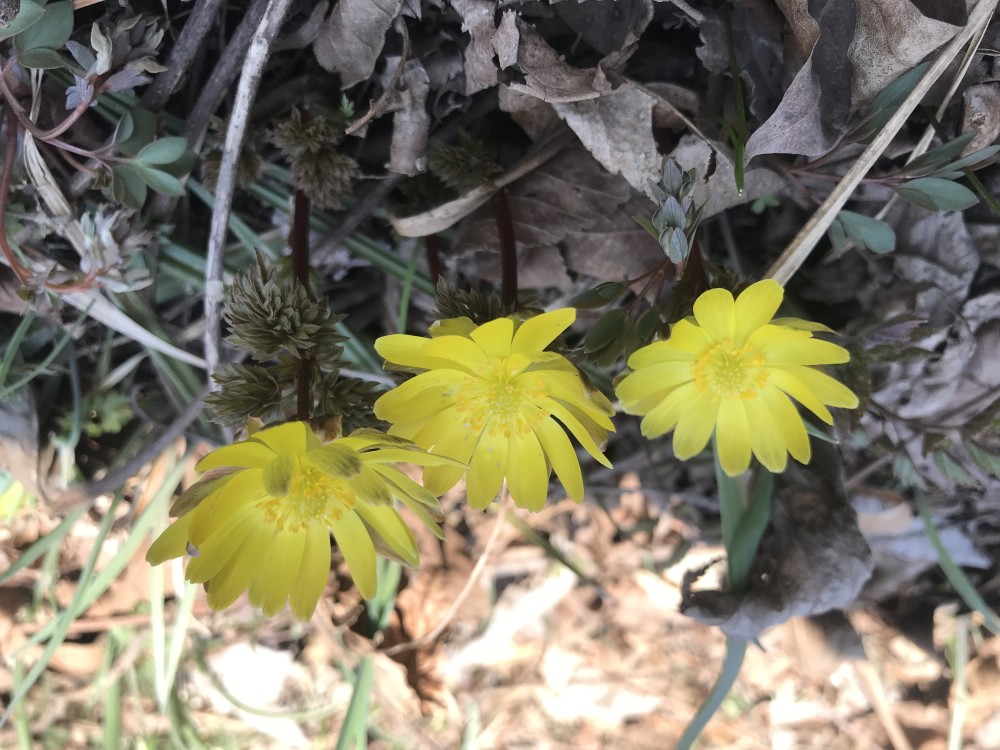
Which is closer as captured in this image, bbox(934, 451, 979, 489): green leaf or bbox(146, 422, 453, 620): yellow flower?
bbox(146, 422, 453, 620): yellow flower

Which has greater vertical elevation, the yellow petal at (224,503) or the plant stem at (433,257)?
the plant stem at (433,257)

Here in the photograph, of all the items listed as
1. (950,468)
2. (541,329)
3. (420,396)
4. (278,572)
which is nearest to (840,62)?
(541,329)

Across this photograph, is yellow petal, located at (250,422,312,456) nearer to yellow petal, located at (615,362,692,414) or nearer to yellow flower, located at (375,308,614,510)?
yellow flower, located at (375,308,614,510)

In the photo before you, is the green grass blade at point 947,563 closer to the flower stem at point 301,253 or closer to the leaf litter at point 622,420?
the leaf litter at point 622,420

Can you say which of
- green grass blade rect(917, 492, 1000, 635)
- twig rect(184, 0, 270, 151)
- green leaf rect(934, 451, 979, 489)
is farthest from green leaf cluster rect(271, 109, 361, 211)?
green grass blade rect(917, 492, 1000, 635)

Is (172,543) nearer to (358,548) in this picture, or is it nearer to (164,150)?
(358,548)

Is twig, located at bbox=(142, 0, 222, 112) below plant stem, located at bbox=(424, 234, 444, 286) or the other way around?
the other way around

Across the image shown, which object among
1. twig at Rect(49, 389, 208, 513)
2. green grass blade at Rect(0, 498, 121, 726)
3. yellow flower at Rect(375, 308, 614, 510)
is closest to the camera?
yellow flower at Rect(375, 308, 614, 510)

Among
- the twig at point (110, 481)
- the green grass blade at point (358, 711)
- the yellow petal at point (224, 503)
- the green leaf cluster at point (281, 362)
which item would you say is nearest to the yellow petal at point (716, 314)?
the green leaf cluster at point (281, 362)
